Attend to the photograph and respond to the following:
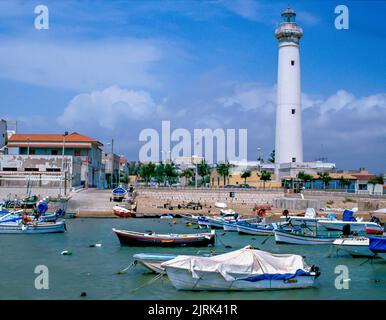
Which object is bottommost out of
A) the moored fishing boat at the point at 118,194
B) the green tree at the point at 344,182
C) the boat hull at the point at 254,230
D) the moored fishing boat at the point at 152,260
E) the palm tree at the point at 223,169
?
the boat hull at the point at 254,230

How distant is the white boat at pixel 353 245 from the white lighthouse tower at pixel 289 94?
4461 cm

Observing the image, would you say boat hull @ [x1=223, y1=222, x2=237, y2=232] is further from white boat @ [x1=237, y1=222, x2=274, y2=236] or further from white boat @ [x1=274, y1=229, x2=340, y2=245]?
white boat @ [x1=274, y1=229, x2=340, y2=245]

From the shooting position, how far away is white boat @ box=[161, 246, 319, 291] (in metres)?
22.1

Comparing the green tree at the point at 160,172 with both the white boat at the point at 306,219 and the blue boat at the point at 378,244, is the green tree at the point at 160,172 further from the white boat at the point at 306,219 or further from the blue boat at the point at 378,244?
the blue boat at the point at 378,244

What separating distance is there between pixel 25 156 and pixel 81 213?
1603cm

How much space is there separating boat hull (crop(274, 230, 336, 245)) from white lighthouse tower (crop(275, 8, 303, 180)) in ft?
138

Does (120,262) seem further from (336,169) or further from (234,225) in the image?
(336,169)

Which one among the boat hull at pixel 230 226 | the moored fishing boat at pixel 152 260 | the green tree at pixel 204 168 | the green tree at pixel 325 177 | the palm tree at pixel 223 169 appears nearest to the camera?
the moored fishing boat at pixel 152 260

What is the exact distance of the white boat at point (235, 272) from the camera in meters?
22.1

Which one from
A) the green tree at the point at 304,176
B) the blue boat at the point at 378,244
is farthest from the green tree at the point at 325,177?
the blue boat at the point at 378,244

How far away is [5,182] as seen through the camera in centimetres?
7094

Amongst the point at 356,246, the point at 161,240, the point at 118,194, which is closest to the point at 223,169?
the point at 118,194

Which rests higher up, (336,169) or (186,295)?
(336,169)
